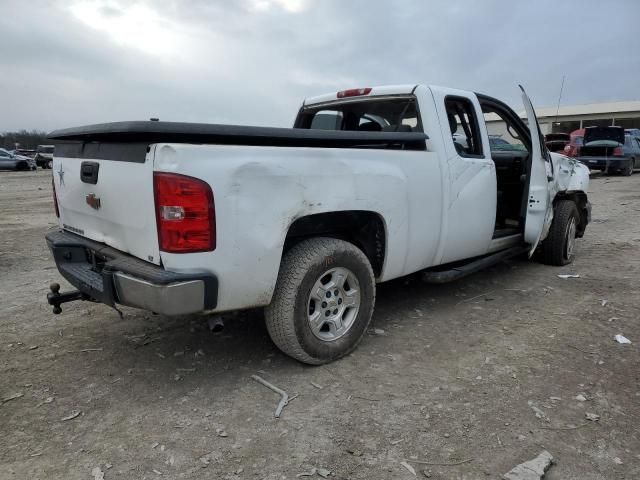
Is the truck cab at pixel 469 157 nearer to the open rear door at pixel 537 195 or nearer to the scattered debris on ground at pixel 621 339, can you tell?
the open rear door at pixel 537 195

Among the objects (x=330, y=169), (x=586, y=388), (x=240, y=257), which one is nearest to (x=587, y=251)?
(x=586, y=388)

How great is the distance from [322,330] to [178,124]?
63.8 inches

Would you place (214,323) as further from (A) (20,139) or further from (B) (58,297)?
(A) (20,139)

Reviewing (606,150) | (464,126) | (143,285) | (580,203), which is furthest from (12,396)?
(606,150)

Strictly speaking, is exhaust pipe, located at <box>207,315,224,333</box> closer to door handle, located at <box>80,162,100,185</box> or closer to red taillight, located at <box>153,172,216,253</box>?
red taillight, located at <box>153,172,216,253</box>

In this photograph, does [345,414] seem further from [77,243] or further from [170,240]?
[77,243]

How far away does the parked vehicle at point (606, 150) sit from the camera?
687 inches

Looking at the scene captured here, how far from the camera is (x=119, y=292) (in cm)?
267

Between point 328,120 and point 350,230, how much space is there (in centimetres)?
166

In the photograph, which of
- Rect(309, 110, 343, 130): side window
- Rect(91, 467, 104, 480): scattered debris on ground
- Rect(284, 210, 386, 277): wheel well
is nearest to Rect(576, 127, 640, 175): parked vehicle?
Rect(309, 110, 343, 130): side window

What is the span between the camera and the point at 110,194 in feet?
9.38

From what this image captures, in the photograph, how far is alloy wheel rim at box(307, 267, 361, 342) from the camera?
10.2ft

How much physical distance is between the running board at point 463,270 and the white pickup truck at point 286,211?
0.7 inches

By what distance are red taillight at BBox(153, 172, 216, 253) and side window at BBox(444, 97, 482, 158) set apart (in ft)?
8.06
